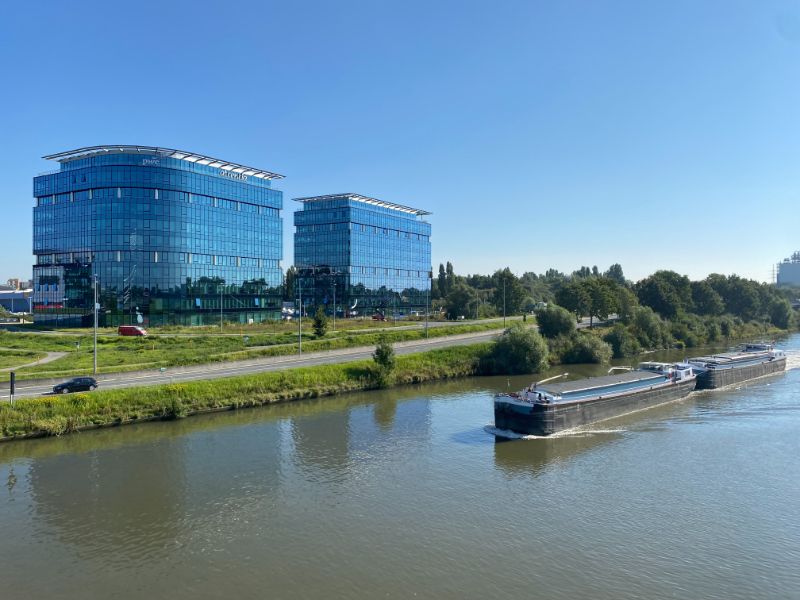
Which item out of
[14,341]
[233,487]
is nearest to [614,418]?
[233,487]

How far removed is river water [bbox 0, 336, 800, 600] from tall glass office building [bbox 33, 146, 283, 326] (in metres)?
67.2

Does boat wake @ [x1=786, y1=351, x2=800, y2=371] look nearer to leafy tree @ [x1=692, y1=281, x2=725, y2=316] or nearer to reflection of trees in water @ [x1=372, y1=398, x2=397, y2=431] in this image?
leafy tree @ [x1=692, y1=281, x2=725, y2=316]

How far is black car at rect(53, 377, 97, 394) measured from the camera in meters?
43.5

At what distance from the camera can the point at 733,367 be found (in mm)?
65750

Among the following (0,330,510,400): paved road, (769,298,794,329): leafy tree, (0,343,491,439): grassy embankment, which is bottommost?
(0,343,491,439): grassy embankment

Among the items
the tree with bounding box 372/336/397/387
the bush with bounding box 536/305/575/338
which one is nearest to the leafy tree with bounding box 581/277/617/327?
the bush with bounding box 536/305/575/338

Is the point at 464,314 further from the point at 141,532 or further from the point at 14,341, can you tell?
the point at 141,532

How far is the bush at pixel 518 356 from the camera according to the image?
70562mm

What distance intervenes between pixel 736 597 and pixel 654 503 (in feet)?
26.3

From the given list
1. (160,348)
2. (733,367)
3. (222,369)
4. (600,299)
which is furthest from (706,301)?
(160,348)

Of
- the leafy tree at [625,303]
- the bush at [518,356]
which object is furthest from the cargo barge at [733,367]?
the leafy tree at [625,303]

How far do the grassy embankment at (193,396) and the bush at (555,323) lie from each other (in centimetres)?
2305

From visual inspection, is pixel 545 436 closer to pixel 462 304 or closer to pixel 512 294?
pixel 462 304

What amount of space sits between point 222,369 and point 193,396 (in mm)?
11215
